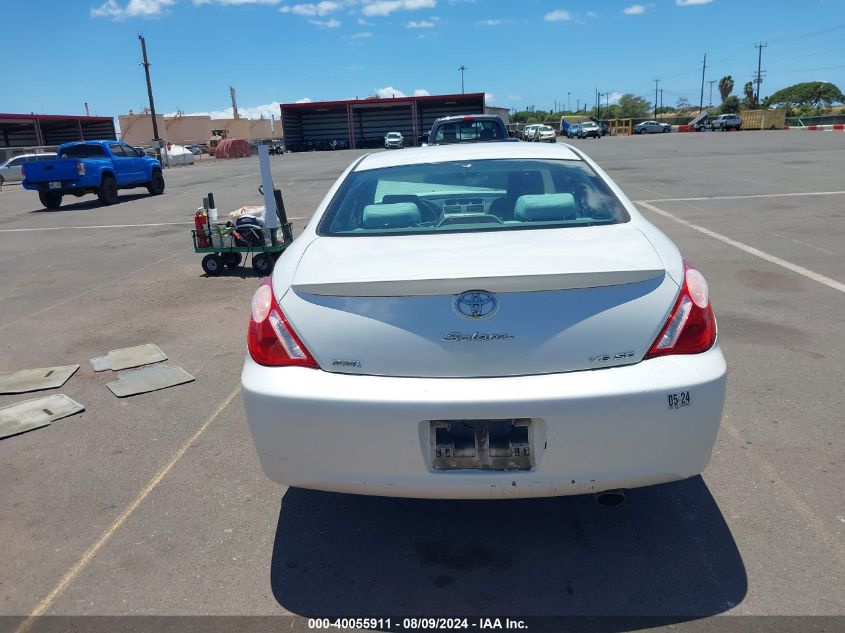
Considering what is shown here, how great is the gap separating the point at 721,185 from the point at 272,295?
1622 cm

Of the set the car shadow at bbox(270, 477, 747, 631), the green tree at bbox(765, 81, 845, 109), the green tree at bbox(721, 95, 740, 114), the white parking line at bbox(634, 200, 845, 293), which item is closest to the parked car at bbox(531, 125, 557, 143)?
the white parking line at bbox(634, 200, 845, 293)

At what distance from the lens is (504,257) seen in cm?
272

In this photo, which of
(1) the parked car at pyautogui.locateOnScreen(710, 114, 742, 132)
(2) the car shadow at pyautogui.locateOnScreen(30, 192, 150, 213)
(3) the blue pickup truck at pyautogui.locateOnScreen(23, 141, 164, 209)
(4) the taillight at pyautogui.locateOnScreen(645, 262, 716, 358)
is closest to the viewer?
(4) the taillight at pyautogui.locateOnScreen(645, 262, 716, 358)

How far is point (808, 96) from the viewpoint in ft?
445

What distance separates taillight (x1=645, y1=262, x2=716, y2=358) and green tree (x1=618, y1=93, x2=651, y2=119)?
145217 mm

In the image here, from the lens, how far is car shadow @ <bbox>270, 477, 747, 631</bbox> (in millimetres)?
2621

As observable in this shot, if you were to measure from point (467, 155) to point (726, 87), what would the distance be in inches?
5350

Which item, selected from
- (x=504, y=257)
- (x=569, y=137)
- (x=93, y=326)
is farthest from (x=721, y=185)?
(x=569, y=137)

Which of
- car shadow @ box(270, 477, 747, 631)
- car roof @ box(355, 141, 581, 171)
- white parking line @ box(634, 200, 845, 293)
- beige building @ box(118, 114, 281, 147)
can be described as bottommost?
car shadow @ box(270, 477, 747, 631)

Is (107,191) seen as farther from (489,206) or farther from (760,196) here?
(489,206)

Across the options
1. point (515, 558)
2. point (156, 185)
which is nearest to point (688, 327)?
point (515, 558)

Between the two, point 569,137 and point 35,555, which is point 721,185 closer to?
point 35,555

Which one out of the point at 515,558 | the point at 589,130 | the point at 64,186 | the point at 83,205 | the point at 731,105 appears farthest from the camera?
the point at 731,105

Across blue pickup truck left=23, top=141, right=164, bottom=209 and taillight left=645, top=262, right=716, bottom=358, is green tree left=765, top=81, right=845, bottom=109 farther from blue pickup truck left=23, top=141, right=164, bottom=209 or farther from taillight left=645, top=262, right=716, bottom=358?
taillight left=645, top=262, right=716, bottom=358
